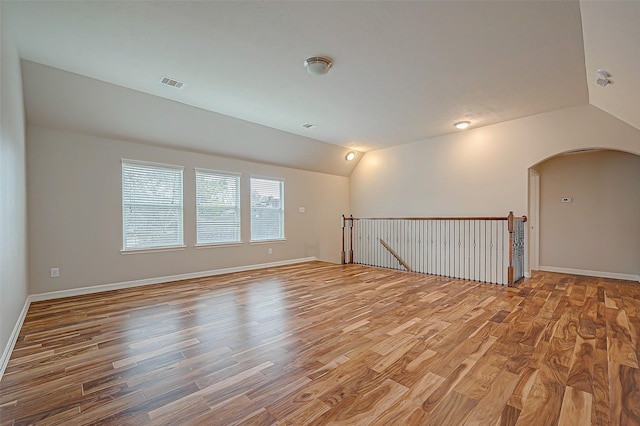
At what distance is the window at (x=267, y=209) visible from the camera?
6.48m

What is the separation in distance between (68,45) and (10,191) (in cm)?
157

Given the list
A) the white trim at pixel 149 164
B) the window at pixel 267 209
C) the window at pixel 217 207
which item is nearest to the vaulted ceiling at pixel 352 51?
the white trim at pixel 149 164

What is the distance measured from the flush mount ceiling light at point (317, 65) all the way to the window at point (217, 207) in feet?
10.8

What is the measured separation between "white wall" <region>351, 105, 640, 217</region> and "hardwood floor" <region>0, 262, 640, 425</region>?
2.18 meters

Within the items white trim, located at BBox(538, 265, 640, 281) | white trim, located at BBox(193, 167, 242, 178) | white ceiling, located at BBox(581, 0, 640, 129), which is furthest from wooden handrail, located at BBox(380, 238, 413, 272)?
white ceiling, located at BBox(581, 0, 640, 129)

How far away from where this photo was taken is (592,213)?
5.86m

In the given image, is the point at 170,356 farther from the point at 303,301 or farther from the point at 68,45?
the point at 68,45

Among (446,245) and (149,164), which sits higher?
(149,164)

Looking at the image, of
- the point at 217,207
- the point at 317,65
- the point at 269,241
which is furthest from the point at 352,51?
the point at 269,241

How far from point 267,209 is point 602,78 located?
19.0ft

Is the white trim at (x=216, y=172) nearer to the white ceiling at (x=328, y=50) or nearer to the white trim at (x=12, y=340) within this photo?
the white ceiling at (x=328, y=50)

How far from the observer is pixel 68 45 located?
2.97 m

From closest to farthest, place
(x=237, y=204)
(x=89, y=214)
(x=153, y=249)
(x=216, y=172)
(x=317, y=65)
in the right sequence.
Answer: (x=317, y=65)
(x=89, y=214)
(x=153, y=249)
(x=216, y=172)
(x=237, y=204)

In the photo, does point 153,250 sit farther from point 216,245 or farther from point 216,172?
point 216,172
